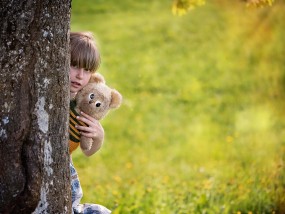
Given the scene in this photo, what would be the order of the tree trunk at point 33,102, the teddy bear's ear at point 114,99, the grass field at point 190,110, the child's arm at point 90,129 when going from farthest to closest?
the grass field at point 190,110
the teddy bear's ear at point 114,99
the child's arm at point 90,129
the tree trunk at point 33,102

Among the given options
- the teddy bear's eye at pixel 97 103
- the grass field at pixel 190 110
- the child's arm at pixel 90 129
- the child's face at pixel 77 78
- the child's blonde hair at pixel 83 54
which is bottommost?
the grass field at pixel 190 110

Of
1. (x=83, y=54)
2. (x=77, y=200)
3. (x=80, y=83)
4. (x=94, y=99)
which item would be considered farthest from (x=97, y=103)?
(x=77, y=200)

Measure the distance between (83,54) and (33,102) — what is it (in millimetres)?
677

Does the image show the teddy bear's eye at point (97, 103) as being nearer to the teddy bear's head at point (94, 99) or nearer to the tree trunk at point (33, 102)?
the teddy bear's head at point (94, 99)

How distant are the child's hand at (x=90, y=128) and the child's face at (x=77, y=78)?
0.16 meters

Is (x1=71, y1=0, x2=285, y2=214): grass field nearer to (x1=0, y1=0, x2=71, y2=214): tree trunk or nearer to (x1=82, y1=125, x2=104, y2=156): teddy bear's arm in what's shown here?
(x1=82, y1=125, x2=104, y2=156): teddy bear's arm

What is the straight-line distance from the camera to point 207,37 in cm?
1388

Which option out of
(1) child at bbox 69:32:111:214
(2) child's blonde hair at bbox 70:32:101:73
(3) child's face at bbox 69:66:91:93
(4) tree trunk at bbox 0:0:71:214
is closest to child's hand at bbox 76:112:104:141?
(1) child at bbox 69:32:111:214

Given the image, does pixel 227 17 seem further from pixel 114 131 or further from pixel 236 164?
pixel 236 164

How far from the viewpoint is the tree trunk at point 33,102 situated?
10.6ft

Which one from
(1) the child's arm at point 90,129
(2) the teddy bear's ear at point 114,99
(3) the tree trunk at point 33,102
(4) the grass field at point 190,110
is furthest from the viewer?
(4) the grass field at point 190,110

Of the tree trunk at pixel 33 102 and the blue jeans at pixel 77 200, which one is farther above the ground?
the tree trunk at pixel 33 102

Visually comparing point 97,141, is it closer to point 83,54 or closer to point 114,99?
point 114,99

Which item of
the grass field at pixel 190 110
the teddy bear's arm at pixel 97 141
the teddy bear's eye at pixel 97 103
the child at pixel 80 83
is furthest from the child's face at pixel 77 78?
the grass field at pixel 190 110
